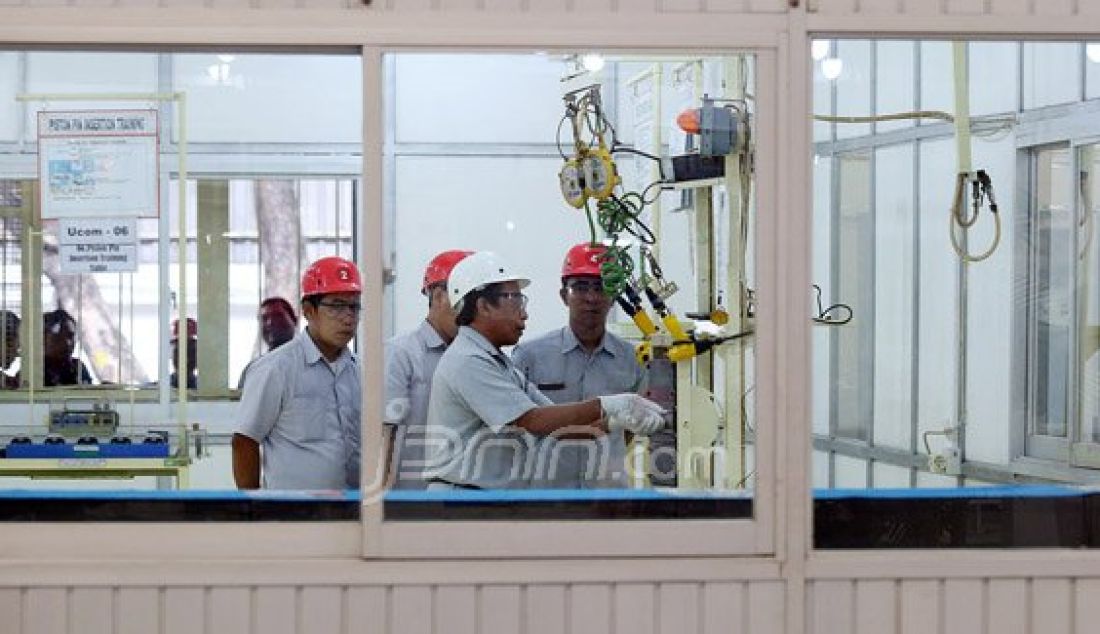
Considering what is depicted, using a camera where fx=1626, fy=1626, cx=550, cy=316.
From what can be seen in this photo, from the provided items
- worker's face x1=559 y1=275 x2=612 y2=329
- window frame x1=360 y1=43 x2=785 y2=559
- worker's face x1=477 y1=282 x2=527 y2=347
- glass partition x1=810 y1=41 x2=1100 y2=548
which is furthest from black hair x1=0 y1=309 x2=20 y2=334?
glass partition x1=810 y1=41 x2=1100 y2=548

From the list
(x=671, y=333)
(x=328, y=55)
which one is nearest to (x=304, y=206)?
(x=328, y=55)

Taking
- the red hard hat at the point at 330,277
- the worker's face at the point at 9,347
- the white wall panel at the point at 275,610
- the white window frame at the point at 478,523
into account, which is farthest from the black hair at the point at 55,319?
the white wall panel at the point at 275,610

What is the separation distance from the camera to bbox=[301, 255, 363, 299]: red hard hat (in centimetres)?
418

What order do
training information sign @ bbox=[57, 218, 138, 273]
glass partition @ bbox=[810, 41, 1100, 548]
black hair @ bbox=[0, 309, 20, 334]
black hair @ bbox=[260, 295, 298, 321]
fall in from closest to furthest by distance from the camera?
glass partition @ bbox=[810, 41, 1100, 548], training information sign @ bbox=[57, 218, 138, 273], black hair @ bbox=[0, 309, 20, 334], black hair @ bbox=[260, 295, 298, 321]

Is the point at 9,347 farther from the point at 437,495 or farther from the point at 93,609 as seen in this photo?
the point at 437,495

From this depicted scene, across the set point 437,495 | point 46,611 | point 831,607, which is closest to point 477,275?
point 437,495

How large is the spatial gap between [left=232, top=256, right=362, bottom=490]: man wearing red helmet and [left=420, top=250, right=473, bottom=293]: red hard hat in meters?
0.17

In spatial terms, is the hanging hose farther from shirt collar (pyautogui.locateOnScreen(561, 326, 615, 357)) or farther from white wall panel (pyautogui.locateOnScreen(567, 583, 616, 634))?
white wall panel (pyautogui.locateOnScreen(567, 583, 616, 634))

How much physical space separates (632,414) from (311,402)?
37.7 inches

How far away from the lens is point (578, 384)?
12.7 feet

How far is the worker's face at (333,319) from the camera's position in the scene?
4137 millimetres

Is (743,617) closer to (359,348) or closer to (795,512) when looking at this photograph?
(795,512)

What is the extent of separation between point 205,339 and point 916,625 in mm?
2164

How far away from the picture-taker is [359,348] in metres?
3.74
